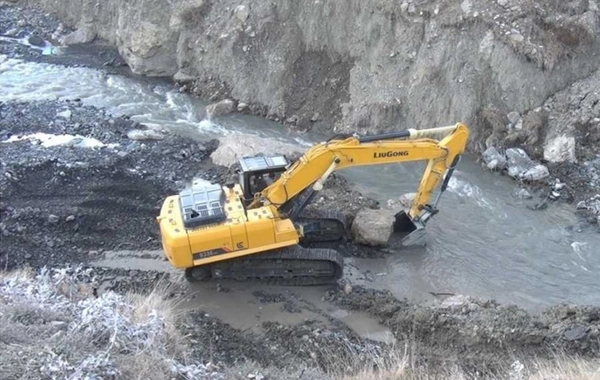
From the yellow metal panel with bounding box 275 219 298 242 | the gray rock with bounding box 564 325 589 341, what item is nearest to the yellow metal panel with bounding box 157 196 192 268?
the yellow metal panel with bounding box 275 219 298 242

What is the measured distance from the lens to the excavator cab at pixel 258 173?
10.4 meters

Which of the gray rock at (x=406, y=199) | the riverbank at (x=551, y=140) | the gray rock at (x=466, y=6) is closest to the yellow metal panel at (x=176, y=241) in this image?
the gray rock at (x=406, y=199)

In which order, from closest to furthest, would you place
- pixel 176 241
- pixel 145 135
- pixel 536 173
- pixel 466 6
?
pixel 176 241 < pixel 536 173 < pixel 145 135 < pixel 466 6

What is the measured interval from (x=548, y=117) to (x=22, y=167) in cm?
1067

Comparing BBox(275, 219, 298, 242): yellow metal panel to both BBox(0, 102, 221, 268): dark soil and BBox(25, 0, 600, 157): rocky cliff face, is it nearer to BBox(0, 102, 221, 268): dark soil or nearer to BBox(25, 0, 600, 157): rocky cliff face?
BBox(0, 102, 221, 268): dark soil

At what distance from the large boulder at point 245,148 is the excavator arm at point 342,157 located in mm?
3559

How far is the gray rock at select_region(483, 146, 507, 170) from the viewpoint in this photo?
544 inches

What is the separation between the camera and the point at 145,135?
14820 mm

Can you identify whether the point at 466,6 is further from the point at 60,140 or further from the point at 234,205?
the point at 60,140

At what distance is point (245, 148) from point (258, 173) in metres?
3.72

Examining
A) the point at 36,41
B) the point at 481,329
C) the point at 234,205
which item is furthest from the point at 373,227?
the point at 36,41

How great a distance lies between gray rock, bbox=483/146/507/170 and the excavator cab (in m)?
5.29

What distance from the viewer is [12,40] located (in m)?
21.1

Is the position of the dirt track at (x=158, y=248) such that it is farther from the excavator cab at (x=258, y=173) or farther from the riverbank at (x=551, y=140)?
the riverbank at (x=551, y=140)
